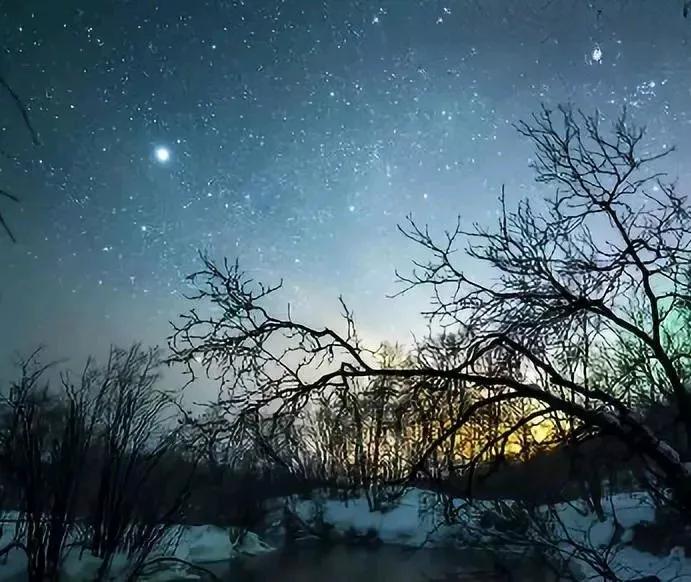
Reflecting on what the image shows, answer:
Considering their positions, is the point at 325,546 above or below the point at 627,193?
below

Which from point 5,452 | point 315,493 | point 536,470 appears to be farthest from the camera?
point 315,493

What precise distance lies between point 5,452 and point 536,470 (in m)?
9.09

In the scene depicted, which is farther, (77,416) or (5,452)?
(77,416)

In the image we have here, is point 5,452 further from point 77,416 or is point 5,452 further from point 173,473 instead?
point 173,473

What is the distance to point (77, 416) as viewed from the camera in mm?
11758

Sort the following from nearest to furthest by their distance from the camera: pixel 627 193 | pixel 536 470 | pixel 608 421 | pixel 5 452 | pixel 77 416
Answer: pixel 608 421 → pixel 627 193 → pixel 536 470 → pixel 5 452 → pixel 77 416

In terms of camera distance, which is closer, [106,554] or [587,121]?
[587,121]

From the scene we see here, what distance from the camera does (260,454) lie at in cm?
470

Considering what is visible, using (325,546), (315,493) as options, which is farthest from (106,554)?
(325,546)

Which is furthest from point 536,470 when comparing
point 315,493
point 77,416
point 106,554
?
point 315,493

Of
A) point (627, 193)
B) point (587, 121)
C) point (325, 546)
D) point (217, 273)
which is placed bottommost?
point (325, 546)

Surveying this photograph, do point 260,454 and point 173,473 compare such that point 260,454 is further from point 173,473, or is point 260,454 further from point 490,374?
point 173,473

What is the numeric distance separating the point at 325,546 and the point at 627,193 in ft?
108

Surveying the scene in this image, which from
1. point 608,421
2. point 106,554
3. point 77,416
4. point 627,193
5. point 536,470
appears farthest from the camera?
point 106,554
